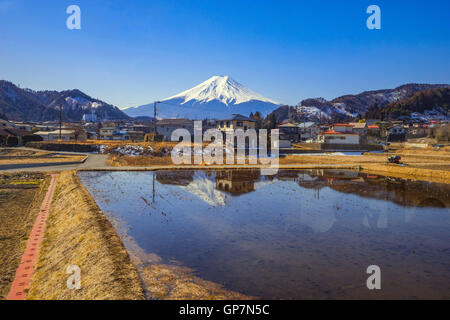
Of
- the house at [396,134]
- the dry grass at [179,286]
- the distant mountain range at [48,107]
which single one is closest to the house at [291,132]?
the house at [396,134]

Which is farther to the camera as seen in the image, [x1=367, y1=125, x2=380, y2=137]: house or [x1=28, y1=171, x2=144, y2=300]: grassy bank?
[x1=367, y1=125, x2=380, y2=137]: house

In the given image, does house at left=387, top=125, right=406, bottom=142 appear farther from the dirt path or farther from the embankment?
the dirt path

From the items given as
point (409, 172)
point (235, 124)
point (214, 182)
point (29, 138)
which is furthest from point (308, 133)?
point (29, 138)

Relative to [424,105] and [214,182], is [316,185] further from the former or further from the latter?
[424,105]

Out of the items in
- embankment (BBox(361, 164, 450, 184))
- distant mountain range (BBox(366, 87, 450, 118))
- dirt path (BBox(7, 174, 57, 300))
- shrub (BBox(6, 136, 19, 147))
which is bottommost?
dirt path (BBox(7, 174, 57, 300))

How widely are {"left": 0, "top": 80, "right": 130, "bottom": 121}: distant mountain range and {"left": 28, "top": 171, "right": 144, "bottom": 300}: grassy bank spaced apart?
125 m

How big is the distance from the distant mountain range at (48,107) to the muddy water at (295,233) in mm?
122358

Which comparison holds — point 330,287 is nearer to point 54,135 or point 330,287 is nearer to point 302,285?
point 302,285

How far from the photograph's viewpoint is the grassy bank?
5.54 meters

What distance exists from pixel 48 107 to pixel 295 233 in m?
162

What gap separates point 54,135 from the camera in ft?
163

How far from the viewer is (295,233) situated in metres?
9.72

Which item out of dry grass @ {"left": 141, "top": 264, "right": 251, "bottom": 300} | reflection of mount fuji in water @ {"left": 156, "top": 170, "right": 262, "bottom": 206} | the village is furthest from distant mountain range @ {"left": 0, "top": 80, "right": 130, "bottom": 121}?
dry grass @ {"left": 141, "top": 264, "right": 251, "bottom": 300}

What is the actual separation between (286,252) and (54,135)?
51.8 metres
